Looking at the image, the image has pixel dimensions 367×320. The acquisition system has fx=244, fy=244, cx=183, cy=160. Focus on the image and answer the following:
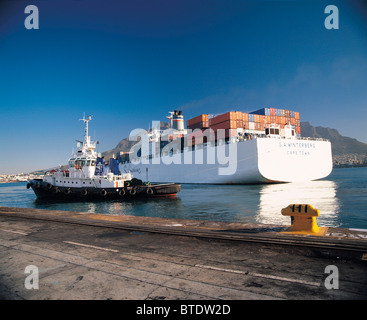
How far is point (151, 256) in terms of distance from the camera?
5.47 metres

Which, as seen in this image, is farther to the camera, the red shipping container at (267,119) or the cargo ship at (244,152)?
the red shipping container at (267,119)

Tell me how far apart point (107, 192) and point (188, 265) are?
2327 centimetres

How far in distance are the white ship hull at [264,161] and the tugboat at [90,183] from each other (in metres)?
14.4

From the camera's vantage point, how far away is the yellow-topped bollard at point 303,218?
663 centimetres

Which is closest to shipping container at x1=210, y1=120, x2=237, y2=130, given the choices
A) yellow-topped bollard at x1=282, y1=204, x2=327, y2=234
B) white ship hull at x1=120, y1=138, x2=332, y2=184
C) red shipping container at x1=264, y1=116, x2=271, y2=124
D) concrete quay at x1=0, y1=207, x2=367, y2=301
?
white ship hull at x1=120, y1=138, x2=332, y2=184

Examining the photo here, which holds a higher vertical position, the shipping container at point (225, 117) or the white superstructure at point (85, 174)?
the shipping container at point (225, 117)

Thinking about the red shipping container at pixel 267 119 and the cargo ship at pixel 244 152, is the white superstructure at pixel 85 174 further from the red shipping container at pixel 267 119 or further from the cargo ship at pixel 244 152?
the red shipping container at pixel 267 119

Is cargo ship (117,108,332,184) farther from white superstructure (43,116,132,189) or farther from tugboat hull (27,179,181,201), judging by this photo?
white superstructure (43,116,132,189)

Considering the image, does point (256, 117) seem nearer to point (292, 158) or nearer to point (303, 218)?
point (292, 158)

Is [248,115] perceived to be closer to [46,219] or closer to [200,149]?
[200,149]

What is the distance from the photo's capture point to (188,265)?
480cm

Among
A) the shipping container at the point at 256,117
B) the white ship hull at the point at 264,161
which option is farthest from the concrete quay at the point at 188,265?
the shipping container at the point at 256,117
